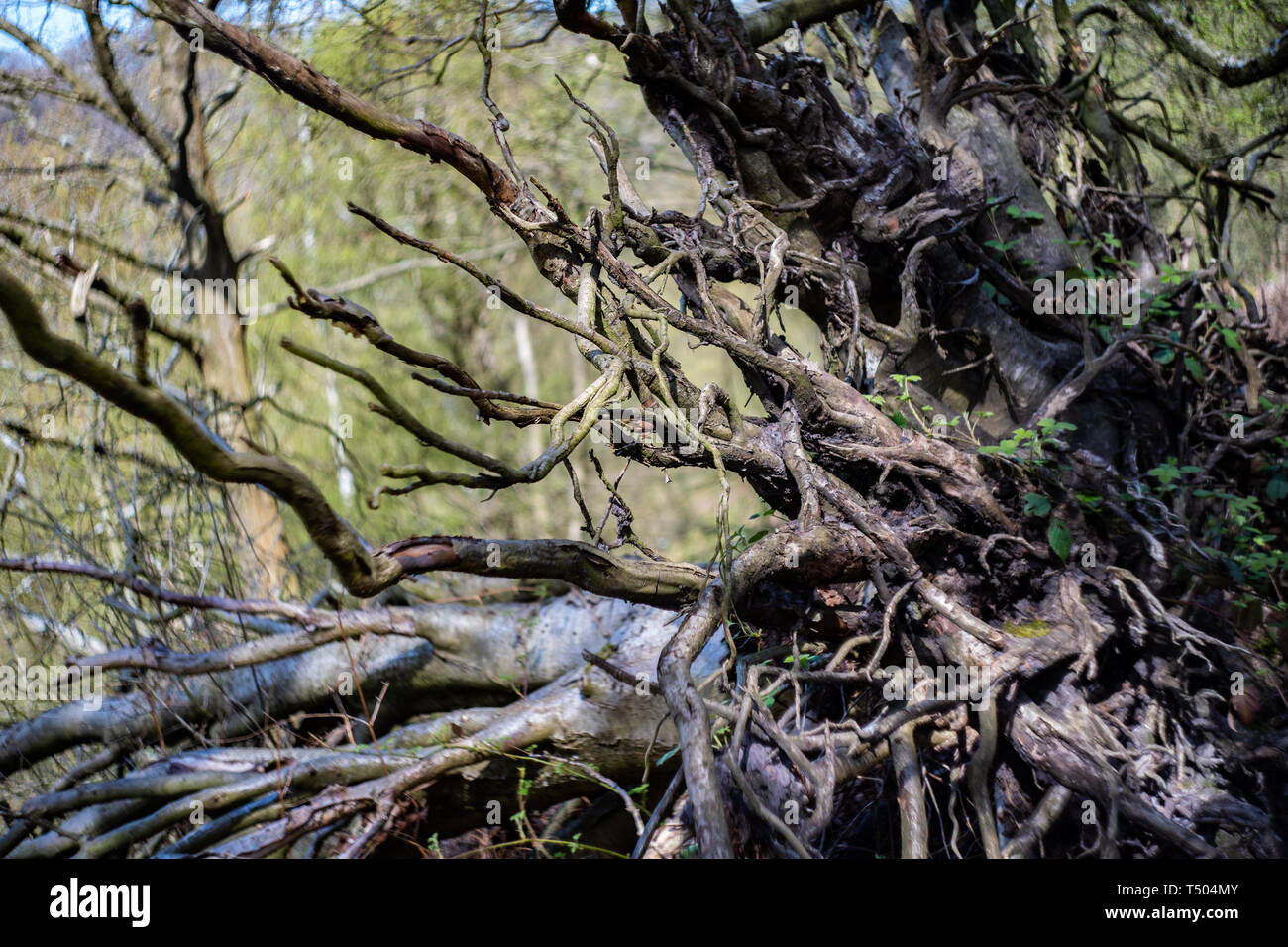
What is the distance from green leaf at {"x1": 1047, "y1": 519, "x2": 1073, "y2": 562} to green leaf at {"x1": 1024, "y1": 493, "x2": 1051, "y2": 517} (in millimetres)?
74

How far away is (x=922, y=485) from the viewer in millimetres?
3488

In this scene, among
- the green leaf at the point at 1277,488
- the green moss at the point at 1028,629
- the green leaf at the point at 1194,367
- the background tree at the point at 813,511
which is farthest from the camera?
the green leaf at the point at 1194,367

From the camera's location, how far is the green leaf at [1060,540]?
347 centimetres

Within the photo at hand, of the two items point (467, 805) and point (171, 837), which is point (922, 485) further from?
point (171, 837)

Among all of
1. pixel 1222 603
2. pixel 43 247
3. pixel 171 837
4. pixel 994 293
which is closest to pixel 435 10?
pixel 43 247

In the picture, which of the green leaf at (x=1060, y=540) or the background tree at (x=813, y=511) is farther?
the green leaf at (x=1060, y=540)

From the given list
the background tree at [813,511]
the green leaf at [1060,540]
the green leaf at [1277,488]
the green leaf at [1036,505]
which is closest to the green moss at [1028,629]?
the background tree at [813,511]

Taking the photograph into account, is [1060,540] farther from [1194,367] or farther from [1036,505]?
[1194,367]

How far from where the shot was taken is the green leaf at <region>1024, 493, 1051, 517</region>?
353 centimetres

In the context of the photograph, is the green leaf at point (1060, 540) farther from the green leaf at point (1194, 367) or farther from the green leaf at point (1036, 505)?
the green leaf at point (1194, 367)

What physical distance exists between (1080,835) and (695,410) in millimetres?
1900

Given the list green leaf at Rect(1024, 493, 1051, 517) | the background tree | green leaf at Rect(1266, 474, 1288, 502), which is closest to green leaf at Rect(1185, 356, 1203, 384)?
the background tree

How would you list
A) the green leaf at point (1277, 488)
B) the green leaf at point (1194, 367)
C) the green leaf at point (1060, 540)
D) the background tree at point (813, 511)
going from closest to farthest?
the background tree at point (813, 511)
the green leaf at point (1060, 540)
the green leaf at point (1277, 488)
the green leaf at point (1194, 367)

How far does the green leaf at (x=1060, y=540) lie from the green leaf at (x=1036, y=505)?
7 centimetres
